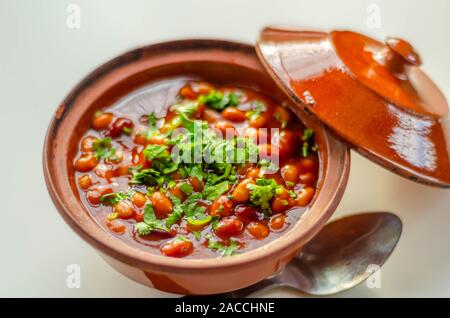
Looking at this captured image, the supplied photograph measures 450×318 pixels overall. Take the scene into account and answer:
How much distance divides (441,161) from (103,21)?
1.73 metres

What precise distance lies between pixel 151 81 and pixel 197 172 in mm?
545

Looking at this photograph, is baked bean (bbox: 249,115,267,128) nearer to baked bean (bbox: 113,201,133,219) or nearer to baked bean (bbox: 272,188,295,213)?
baked bean (bbox: 272,188,295,213)

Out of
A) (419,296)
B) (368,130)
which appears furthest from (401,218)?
(368,130)

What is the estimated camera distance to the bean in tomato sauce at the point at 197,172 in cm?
203

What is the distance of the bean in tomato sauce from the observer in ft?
6.64

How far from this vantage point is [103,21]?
3.04 meters

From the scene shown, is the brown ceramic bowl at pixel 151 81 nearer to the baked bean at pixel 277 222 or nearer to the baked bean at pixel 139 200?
the baked bean at pixel 277 222

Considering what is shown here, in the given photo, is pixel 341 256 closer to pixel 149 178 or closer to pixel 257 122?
pixel 257 122

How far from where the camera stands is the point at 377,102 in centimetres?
211

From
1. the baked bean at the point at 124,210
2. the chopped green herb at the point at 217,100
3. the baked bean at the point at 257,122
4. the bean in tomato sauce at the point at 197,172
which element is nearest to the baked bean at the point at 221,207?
the bean in tomato sauce at the point at 197,172

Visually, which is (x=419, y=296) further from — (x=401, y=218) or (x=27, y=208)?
(x=27, y=208)

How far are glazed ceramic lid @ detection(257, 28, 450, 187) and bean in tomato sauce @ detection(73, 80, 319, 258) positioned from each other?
21 centimetres

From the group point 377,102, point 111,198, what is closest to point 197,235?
point 111,198

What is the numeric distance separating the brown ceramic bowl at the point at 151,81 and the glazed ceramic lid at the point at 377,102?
0.10 m
